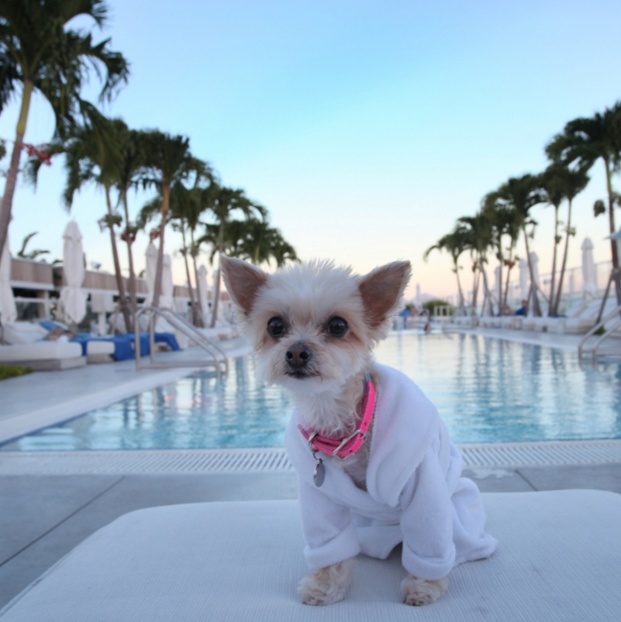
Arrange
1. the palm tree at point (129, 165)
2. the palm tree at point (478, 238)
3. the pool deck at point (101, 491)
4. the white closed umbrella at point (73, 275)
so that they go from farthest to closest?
the palm tree at point (478, 238)
the palm tree at point (129, 165)
the white closed umbrella at point (73, 275)
the pool deck at point (101, 491)

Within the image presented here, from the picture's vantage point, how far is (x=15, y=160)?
9.98 metres

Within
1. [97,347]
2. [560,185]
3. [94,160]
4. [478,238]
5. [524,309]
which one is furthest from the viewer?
[478,238]

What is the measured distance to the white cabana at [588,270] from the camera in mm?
22125

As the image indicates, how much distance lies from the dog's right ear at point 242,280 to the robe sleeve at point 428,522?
0.89 m

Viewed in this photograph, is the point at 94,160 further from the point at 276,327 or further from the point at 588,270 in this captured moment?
the point at 588,270

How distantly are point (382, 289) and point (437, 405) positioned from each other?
15.8ft

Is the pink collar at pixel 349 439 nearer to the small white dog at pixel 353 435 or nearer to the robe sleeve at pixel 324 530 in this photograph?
the small white dog at pixel 353 435

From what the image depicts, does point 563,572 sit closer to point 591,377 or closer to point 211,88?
point 591,377

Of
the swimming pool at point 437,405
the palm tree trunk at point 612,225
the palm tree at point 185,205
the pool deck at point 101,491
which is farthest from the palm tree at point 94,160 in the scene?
the palm tree trunk at point 612,225

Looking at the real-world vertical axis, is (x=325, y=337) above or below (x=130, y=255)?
below

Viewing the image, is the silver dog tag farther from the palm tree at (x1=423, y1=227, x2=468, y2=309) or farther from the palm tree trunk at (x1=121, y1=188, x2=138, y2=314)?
the palm tree at (x1=423, y1=227, x2=468, y2=309)

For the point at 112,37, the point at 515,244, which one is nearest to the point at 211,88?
the point at 112,37

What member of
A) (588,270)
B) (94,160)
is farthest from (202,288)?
(588,270)

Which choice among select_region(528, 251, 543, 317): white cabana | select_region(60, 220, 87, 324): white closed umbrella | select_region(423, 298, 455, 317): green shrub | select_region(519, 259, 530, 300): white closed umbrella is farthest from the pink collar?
select_region(423, 298, 455, 317): green shrub
